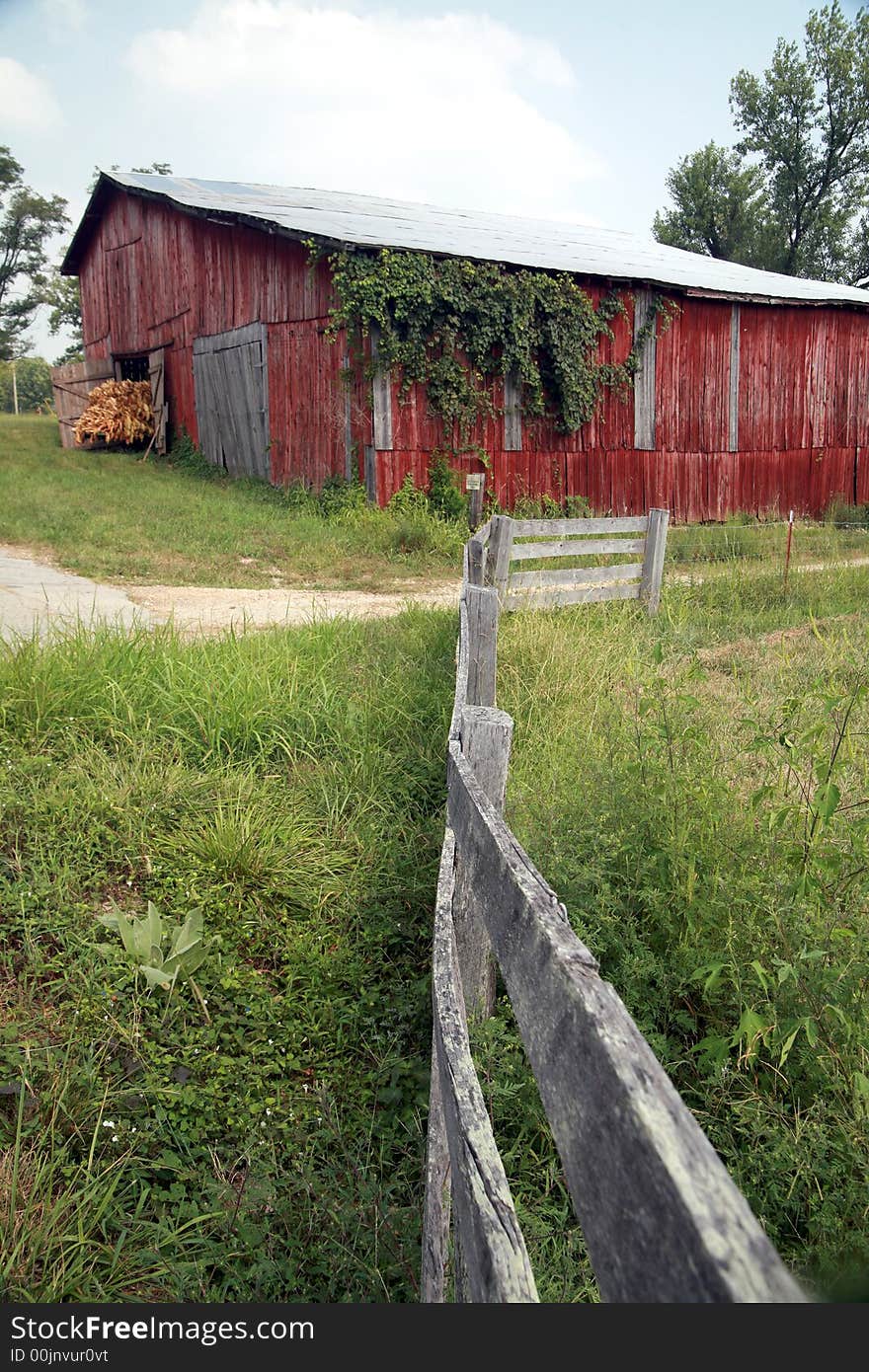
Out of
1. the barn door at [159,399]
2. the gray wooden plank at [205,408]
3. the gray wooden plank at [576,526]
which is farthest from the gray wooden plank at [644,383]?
the barn door at [159,399]

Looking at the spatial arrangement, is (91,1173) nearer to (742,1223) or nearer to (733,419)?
(742,1223)

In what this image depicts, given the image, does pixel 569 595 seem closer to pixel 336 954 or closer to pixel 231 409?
pixel 336 954

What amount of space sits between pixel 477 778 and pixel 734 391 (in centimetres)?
1851

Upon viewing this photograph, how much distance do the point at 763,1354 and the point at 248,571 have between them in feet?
34.8

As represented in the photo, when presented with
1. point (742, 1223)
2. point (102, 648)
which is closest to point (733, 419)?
point (102, 648)

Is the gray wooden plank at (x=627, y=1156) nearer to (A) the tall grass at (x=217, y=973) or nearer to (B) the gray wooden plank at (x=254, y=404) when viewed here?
(A) the tall grass at (x=217, y=973)

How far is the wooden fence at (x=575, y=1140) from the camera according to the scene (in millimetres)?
706

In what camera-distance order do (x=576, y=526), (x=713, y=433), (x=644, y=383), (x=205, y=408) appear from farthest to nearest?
(x=205, y=408)
(x=713, y=433)
(x=644, y=383)
(x=576, y=526)

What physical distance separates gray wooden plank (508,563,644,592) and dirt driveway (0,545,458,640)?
950 mm

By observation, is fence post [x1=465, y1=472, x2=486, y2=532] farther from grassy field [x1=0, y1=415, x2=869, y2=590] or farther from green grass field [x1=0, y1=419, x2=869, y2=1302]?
green grass field [x1=0, y1=419, x2=869, y2=1302]

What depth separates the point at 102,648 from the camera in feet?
18.1

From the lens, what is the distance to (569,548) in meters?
8.49

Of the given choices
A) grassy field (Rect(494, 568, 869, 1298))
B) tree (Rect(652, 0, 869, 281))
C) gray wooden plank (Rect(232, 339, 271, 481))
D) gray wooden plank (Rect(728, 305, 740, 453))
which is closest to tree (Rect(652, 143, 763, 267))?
tree (Rect(652, 0, 869, 281))

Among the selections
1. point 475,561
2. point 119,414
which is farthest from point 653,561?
point 119,414
